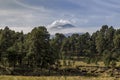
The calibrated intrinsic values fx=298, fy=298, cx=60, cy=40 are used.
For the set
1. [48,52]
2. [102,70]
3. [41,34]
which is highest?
[41,34]

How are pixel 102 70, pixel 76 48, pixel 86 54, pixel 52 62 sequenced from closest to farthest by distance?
pixel 52 62, pixel 102 70, pixel 86 54, pixel 76 48

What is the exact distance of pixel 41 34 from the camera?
4067 inches

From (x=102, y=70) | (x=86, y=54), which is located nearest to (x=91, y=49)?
(x=86, y=54)

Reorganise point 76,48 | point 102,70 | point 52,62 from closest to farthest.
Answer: point 52,62 → point 102,70 → point 76,48

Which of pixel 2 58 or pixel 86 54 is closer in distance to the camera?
pixel 2 58

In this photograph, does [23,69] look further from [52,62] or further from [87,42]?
[87,42]

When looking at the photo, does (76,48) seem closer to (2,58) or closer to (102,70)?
(102,70)

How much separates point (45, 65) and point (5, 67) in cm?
1510

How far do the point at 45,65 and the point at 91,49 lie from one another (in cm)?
8253

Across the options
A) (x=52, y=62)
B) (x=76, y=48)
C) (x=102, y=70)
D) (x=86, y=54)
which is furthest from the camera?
(x=76, y=48)

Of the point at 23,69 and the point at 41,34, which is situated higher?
the point at 41,34

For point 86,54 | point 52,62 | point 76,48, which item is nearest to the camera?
point 52,62

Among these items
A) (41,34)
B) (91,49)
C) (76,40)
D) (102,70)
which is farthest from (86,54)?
(41,34)

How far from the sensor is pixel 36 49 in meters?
102
